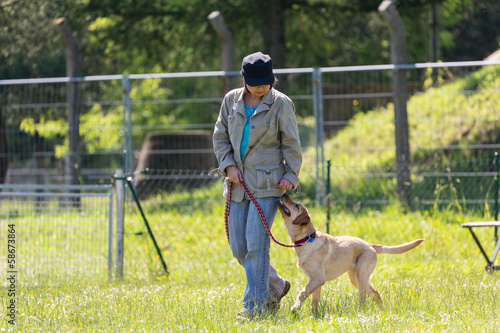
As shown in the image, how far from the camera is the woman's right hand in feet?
15.0

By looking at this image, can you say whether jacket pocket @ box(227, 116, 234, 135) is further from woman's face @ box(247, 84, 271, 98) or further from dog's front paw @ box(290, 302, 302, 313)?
dog's front paw @ box(290, 302, 302, 313)

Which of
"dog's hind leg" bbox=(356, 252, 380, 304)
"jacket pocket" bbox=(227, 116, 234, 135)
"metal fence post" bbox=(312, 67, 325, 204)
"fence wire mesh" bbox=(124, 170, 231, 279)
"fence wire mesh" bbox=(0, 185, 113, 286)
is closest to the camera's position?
"jacket pocket" bbox=(227, 116, 234, 135)

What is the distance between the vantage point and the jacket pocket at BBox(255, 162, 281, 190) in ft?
14.9

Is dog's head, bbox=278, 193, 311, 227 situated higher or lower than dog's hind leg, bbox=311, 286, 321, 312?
higher

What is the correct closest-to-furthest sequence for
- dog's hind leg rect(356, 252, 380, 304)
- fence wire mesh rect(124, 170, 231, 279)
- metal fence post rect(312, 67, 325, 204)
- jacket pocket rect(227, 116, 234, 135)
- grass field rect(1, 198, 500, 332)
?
1. grass field rect(1, 198, 500, 332)
2. jacket pocket rect(227, 116, 234, 135)
3. dog's hind leg rect(356, 252, 380, 304)
4. fence wire mesh rect(124, 170, 231, 279)
5. metal fence post rect(312, 67, 325, 204)

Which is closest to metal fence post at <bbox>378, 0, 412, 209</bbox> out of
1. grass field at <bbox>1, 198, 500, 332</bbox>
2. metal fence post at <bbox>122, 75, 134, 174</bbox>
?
grass field at <bbox>1, 198, 500, 332</bbox>

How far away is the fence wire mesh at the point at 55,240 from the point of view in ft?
21.4

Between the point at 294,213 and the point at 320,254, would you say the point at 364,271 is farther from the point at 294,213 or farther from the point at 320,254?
the point at 294,213

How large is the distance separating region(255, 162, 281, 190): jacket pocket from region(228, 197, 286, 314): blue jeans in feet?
0.34

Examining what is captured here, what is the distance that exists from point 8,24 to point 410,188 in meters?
10.4

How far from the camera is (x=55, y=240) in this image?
7.28 meters

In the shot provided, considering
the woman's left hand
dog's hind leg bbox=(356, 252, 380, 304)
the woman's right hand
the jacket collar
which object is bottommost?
dog's hind leg bbox=(356, 252, 380, 304)

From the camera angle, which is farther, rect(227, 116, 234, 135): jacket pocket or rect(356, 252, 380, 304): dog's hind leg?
rect(356, 252, 380, 304): dog's hind leg

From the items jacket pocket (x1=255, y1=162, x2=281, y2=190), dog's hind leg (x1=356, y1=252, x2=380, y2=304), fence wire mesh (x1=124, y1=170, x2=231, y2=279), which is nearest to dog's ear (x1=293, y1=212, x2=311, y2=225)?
jacket pocket (x1=255, y1=162, x2=281, y2=190)
